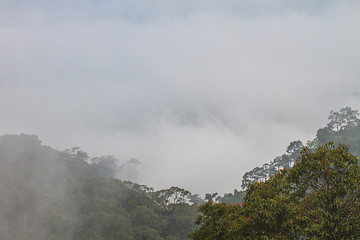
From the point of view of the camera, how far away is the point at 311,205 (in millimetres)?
19234

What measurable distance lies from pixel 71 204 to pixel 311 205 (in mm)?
64014

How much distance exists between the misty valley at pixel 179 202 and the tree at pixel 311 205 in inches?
2.0

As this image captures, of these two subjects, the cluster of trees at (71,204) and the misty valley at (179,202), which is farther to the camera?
the cluster of trees at (71,204)

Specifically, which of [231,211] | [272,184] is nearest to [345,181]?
[272,184]

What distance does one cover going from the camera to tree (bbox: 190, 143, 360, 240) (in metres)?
17.8

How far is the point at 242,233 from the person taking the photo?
64.2 feet

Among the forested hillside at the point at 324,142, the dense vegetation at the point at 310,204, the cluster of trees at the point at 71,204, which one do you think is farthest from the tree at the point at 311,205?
the forested hillside at the point at 324,142

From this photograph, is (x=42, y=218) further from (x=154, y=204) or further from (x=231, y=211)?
(x=231, y=211)

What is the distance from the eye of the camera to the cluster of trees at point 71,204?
216 feet

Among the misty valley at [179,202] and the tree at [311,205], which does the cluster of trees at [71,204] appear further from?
the tree at [311,205]

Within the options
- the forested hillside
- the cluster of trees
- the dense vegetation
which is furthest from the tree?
the forested hillside

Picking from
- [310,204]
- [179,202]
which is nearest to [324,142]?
[179,202]

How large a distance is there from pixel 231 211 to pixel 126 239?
54.5 metres

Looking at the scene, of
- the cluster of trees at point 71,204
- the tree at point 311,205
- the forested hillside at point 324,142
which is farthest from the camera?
the forested hillside at point 324,142
